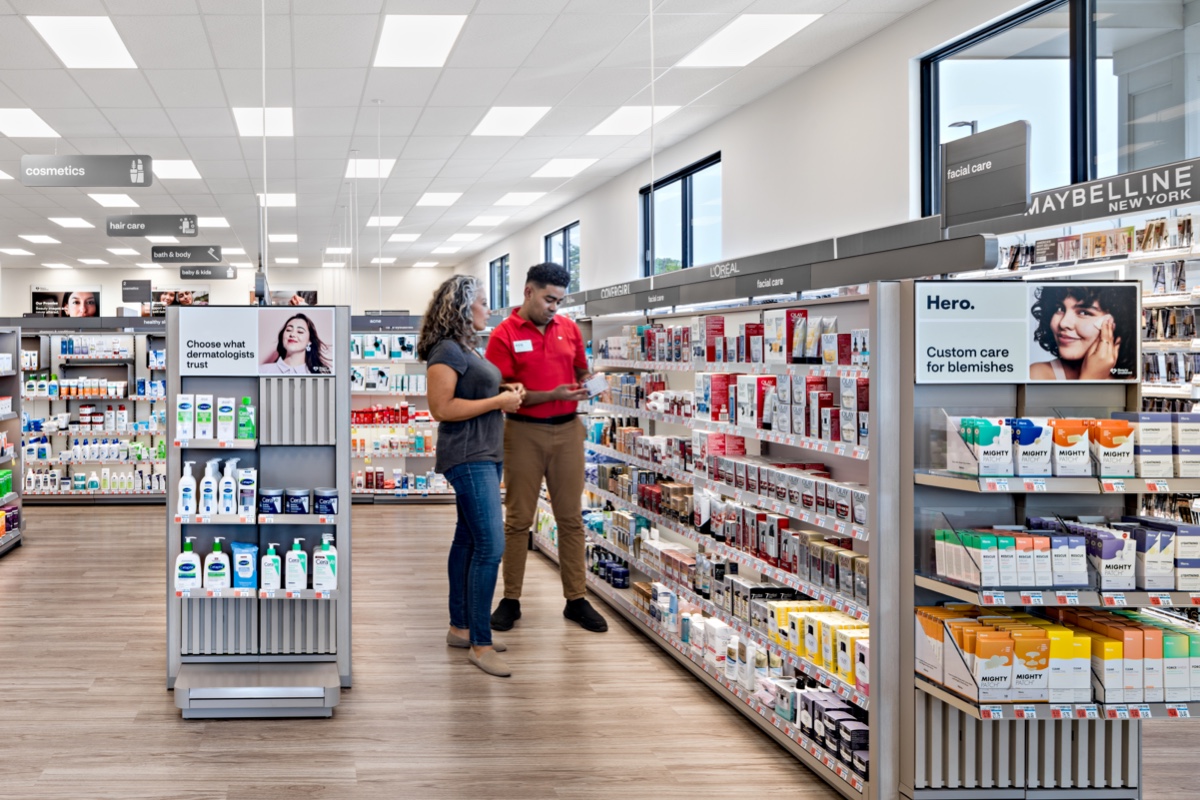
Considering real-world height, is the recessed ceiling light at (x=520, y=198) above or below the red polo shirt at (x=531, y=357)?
above

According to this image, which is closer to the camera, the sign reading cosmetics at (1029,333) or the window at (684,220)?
the sign reading cosmetics at (1029,333)

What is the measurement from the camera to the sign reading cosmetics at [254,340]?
4438 mm

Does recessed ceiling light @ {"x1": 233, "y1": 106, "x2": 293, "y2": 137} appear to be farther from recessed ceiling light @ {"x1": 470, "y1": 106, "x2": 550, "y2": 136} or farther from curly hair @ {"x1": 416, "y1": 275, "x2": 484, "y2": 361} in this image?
curly hair @ {"x1": 416, "y1": 275, "x2": 484, "y2": 361}

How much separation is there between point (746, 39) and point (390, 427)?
613 centimetres

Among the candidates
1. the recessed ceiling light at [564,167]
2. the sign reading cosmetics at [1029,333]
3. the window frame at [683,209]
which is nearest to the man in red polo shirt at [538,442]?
the sign reading cosmetics at [1029,333]

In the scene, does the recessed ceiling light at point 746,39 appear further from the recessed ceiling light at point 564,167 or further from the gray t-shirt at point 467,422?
the recessed ceiling light at point 564,167

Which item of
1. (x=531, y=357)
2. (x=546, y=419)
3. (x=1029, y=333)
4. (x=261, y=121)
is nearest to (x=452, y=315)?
(x=531, y=357)

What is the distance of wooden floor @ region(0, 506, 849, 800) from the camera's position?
11.6ft

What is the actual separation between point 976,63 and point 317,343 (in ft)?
15.8

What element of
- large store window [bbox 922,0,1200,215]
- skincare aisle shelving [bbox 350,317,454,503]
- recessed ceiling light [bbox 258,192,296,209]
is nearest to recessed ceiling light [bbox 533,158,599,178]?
skincare aisle shelving [bbox 350,317,454,503]

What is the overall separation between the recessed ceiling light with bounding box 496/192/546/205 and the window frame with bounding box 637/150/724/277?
2270 mm

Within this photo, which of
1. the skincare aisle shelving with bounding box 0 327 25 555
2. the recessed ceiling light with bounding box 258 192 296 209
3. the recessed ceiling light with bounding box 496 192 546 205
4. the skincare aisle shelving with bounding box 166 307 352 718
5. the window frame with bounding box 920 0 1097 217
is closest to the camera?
the skincare aisle shelving with bounding box 166 307 352 718

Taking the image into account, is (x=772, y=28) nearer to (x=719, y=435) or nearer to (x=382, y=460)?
(x=719, y=435)

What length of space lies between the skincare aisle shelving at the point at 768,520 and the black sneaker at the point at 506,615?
2.14 ft
